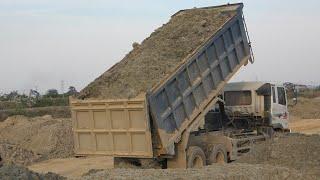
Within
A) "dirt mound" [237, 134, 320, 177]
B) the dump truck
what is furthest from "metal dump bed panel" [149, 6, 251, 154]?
"dirt mound" [237, 134, 320, 177]

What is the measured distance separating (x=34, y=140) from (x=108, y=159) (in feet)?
25.9

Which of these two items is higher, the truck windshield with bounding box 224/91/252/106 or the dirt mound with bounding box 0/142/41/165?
the truck windshield with bounding box 224/91/252/106

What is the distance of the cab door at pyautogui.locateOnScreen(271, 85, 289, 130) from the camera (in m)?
17.7

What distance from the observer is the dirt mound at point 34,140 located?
72.3ft

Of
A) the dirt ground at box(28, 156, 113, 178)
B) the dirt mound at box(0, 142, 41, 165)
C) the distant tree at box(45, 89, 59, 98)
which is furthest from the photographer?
the distant tree at box(45, 89, 59, 98)

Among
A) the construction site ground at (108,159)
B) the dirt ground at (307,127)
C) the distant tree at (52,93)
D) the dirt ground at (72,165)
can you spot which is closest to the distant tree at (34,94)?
the distant tree at (52,93)

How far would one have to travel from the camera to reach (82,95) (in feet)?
45.7

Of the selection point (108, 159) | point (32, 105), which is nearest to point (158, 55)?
point (108, 159)

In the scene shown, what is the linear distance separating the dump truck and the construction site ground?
95cm

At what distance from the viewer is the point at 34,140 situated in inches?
1006

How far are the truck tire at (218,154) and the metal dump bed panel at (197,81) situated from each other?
1.34 meters

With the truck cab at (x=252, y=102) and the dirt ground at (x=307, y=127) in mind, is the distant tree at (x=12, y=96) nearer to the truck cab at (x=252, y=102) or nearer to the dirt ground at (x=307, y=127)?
the dirt ground at (x=307, y=127)

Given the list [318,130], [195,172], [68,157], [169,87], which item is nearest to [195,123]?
[169,87]

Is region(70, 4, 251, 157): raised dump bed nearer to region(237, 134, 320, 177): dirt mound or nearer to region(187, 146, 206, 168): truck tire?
region(187, 146, 206, 168): truck tire
